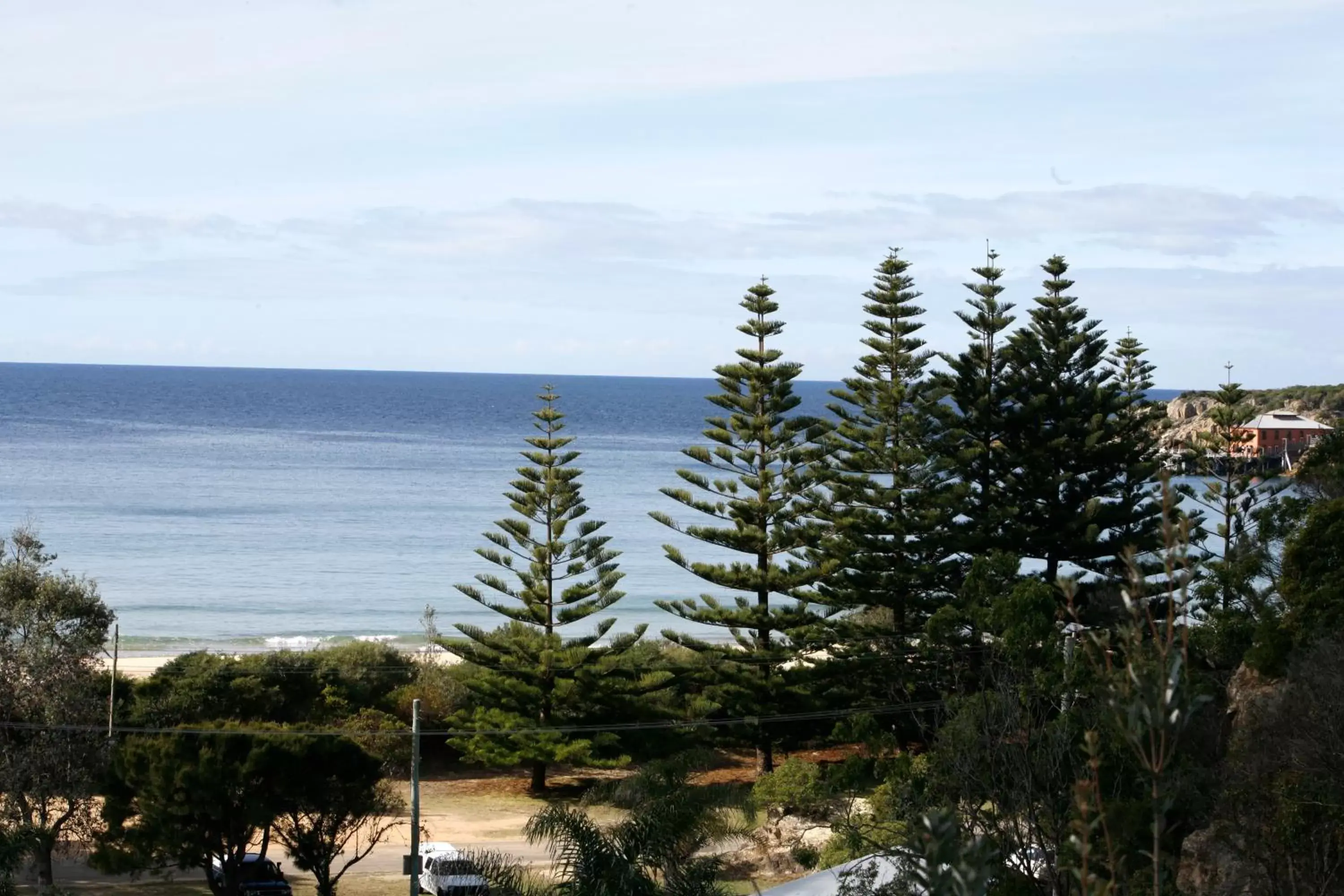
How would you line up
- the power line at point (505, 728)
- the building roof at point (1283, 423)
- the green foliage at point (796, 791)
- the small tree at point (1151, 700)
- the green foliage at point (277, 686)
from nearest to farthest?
1. the small tree at point (1151, 700)
2. the power line at point (505, 728)
3. the green foliage at point (796, 791)
4. the green foliage at point (277, 686)
5. the building roof at point (1283, 423)

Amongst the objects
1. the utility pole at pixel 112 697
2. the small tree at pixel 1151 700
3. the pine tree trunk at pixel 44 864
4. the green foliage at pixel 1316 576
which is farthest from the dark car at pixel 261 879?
the small tree at pixel 1151 700

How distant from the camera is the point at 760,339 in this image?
25.5m

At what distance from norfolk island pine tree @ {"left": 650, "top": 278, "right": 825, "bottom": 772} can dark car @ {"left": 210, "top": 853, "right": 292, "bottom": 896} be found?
929 cm

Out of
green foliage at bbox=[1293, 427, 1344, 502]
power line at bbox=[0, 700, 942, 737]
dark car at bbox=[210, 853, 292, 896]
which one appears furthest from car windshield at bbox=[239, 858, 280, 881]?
green foliage at bbox=[1293, 427, 1344, 502]

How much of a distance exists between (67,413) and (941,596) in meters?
95.4

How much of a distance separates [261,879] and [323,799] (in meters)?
1.68

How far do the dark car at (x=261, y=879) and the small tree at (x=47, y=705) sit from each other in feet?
6.49

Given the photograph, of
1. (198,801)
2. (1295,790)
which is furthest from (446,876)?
(1295,790)

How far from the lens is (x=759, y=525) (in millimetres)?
25438

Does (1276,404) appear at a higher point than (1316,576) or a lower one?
higher

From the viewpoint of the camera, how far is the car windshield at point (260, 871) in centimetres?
1736

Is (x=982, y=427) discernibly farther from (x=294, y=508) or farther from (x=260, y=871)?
(x=294, y=508)

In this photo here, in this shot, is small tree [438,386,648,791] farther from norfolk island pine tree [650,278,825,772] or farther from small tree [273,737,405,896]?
small tree [273,737,405,896]

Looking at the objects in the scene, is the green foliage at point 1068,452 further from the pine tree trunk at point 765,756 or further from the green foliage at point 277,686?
the green foliage at point 277,686
